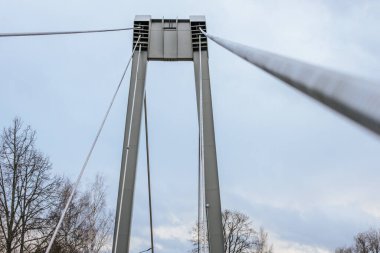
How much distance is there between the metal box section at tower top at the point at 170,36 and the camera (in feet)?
35.6

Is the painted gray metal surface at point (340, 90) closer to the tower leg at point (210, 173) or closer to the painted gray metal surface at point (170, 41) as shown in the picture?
the tower leg at point (210, 173)

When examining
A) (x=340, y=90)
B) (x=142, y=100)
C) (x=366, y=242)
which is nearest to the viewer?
(x=340, y=90)

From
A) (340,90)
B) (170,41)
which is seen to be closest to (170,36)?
(170,41)

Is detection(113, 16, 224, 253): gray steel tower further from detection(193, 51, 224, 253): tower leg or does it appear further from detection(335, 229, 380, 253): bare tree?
detection(335, 229, 380, 253): bare tree

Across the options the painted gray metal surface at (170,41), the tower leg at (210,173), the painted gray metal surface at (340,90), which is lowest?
the painted gray metal surface at (340,90)

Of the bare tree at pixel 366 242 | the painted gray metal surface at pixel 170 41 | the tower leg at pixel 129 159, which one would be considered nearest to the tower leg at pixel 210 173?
the painted gray metal surface at pixel 170 41

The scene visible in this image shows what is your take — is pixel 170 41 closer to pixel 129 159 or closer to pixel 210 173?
pixel 129 159

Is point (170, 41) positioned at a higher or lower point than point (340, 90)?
higher

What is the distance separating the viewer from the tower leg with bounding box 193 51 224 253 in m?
8.78

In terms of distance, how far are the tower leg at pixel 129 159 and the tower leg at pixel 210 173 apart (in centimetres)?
140

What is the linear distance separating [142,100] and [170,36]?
6.28 ft

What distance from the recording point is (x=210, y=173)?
9.29 m

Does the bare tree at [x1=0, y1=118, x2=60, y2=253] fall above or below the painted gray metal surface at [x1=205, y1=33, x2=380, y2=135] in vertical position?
above

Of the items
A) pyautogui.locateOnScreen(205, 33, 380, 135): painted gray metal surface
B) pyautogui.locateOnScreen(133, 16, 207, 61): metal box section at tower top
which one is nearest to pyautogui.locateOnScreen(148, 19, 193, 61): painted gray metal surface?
pyautogui.locateOnScreen(133, 16, 207, 61): metal box section at tower top
